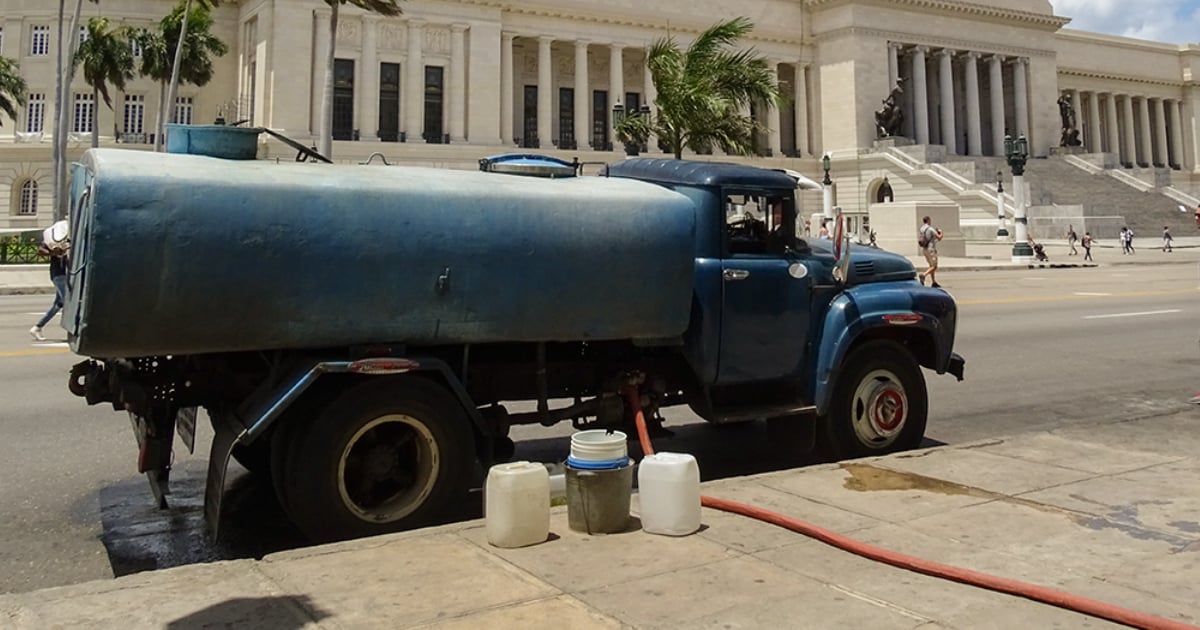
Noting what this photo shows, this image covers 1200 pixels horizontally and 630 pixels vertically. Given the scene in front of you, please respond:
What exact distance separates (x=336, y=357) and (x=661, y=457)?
2043 mm

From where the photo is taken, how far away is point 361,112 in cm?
4950

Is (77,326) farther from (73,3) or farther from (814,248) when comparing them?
(73,3)

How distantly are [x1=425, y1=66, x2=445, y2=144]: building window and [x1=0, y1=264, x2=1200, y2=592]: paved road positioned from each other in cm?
3458

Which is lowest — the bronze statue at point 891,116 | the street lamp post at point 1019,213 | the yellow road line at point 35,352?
the yellow road line at point 35,352

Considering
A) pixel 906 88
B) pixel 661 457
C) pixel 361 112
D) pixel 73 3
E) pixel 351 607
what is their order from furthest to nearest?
pixel 906 88 → pixel 73 3 → pixel 361 112 → pixel 661 457 → pixel 351 607

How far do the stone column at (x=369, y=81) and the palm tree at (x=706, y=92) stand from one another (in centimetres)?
2983

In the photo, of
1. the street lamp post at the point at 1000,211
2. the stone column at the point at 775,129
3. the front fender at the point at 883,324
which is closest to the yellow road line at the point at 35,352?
the front fender at the point at 883,324

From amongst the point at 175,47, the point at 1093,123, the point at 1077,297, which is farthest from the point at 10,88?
the point at 1093,123

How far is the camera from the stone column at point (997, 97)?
6669cm

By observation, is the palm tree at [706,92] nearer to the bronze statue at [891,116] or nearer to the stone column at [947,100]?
the bronze statue at [891,116]

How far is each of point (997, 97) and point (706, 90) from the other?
5382 centimetres

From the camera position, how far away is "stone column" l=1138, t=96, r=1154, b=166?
270 ft

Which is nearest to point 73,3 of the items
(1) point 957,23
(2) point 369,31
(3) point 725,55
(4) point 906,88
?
(2) point 369,31

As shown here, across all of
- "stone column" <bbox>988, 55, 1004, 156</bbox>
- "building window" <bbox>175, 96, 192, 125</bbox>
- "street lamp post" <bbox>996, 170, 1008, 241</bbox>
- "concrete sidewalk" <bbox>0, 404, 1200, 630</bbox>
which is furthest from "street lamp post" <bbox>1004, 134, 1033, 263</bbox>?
"building window" <bbox>175, 96, 192, 125</bbox>
